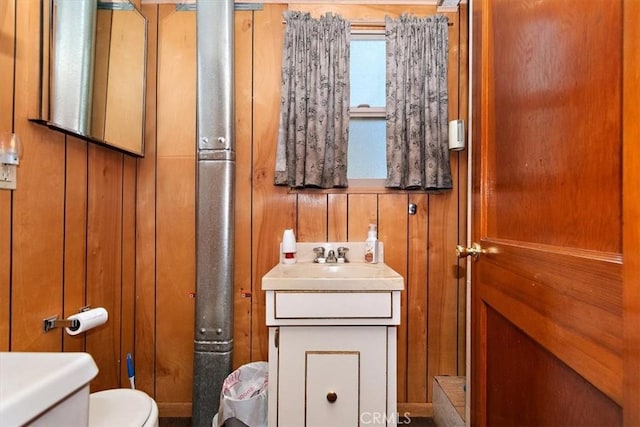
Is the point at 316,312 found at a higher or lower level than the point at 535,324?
lower

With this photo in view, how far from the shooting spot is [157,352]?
172 cm

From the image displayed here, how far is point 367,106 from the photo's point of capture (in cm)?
175

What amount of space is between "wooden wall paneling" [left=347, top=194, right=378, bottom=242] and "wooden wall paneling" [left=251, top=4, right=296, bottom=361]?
307mm

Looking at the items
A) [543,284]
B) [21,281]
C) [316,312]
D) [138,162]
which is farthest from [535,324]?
[138,162]

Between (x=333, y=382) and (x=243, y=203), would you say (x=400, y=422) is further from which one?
(x=243, y=203)

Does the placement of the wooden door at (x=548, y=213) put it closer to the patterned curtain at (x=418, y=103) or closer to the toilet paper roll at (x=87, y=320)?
the patterned curtain at (x=418, y=103)

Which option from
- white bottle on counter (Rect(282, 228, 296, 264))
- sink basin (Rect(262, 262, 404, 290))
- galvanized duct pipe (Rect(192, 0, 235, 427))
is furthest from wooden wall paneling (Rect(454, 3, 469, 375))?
galvanized duct pipe (Rect(192, 0, 235, 427))

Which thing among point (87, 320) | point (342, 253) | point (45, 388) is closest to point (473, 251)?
point (342, 253)

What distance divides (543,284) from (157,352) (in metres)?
1.82

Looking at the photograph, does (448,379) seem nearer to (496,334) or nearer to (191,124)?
(496,334)

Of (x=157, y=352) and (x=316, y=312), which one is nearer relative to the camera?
(x=316, y=312)

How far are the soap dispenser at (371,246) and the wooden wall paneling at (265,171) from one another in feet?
1.33

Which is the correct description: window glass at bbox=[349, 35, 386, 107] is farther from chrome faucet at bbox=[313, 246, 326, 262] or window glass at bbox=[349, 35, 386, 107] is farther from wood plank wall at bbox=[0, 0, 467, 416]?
chrome faucet at bbox=[313, 246, 326, 262]

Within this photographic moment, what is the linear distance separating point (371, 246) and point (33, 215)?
1.38 metres
